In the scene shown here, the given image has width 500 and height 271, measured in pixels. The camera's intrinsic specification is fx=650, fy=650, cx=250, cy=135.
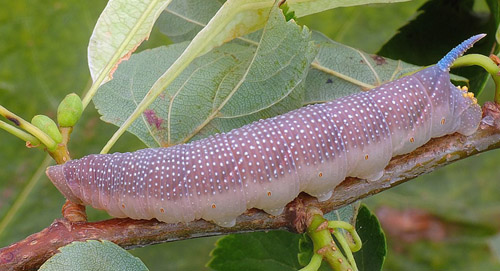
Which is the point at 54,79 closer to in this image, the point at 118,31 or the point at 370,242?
the point at 118,31

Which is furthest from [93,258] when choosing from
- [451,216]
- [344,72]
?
[451,216]

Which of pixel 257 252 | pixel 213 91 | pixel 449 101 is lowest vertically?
pixel 257 252

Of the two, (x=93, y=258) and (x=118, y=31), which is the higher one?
(x=118, y=31)

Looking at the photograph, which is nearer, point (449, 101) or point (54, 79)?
point (449, 101)

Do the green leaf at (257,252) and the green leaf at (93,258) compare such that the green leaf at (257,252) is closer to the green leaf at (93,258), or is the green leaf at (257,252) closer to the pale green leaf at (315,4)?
the green leaf at (93,258)

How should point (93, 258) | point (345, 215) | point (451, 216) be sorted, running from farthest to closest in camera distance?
1. point (451, 216)
2. point (345, 215)
3. point (93, 258)

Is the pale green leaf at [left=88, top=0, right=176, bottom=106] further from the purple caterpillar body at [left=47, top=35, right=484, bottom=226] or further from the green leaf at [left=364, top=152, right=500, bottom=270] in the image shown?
the green leaf at [left=364, top=152, right=500, bottom=270]

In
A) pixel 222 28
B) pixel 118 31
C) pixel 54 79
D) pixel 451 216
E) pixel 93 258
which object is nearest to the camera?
pixel 93 258
